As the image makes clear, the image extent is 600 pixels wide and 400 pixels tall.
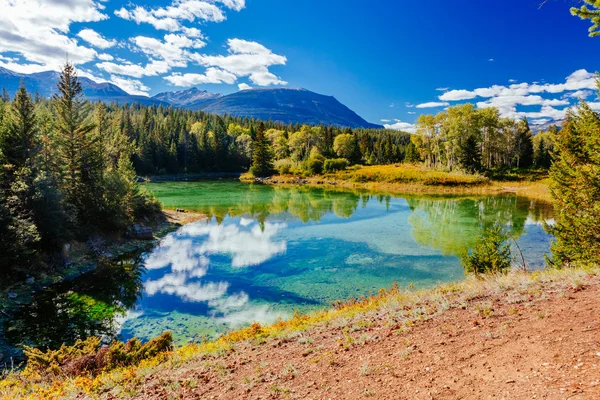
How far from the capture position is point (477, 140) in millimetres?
80062

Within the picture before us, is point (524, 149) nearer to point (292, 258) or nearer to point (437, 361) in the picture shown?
point (292, 258)

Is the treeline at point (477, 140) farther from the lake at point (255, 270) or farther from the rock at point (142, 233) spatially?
the rock at point (142, 233)

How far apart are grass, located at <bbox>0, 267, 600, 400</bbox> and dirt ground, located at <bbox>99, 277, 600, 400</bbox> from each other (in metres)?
0.23

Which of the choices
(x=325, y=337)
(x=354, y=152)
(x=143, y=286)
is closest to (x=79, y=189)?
(x=143, y=286)

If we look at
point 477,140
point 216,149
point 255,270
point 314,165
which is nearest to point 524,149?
point 477,140

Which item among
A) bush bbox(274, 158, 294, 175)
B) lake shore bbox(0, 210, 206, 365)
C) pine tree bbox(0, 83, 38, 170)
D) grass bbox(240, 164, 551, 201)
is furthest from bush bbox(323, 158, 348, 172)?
pine tree bbox(0, 83, 38, 170)

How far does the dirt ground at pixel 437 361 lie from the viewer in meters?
5.45

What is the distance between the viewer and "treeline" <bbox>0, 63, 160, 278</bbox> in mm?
18156

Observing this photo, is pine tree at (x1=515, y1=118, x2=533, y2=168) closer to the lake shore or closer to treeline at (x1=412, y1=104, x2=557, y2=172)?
treeline at (x1=412, y1=104, x2=557, y2=172)

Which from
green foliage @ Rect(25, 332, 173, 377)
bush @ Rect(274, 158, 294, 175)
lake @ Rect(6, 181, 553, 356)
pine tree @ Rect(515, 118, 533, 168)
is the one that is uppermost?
pine tree @ Rect(515, 118, 533, 168)

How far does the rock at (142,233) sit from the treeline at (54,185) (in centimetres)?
80

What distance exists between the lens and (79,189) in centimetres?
2633

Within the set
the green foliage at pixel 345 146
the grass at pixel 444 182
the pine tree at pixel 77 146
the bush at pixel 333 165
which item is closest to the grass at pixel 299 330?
the pine tree at pixel 77 146

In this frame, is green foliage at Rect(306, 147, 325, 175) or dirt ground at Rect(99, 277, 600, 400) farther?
green foliage at Rect(306, 147, 325, 175)
